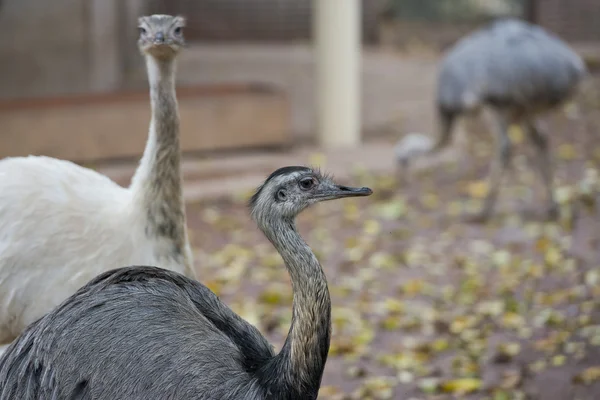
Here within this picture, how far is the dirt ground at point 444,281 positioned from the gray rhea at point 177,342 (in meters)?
1.77

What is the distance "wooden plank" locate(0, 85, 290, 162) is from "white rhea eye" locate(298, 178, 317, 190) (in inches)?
228

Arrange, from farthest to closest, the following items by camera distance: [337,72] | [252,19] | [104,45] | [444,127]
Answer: [252,19]
[104,45]
[337,72]
[444,127]

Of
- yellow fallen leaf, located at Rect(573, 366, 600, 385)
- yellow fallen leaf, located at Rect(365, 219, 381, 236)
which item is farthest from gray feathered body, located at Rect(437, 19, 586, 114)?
yellow fallen leaf, located at Rect(573, 366, 600, 385)

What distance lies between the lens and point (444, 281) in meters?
6.27

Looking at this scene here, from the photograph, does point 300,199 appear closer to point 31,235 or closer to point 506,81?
point 31,235

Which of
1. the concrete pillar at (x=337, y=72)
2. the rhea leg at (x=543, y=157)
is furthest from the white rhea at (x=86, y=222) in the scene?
→ the concrete pillar at (x=337, y=72)

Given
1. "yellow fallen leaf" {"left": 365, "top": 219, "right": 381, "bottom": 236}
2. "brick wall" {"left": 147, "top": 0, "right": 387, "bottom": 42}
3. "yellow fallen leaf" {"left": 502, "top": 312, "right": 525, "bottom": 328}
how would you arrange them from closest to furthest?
"yellow fallen leaf" {"left": 502, "top": 312, "right": 525, "bottom": 328}
"yellow fallen leaf" {"left": 365, "top": 219, "right": 381, "bottom": 236}
"brick wall" {"left": 147, "top": 0, "right": 387, "bottom": 42}

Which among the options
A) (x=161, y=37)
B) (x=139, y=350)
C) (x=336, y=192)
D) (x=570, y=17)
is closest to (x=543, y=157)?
(x=161, y=37)

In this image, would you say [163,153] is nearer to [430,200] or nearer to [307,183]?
[307,183]

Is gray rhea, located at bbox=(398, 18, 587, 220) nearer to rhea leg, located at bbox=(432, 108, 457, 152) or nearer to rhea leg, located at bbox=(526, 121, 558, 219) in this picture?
rhea leg, located at bbox=(526, 121, 558, 219)

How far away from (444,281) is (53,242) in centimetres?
324

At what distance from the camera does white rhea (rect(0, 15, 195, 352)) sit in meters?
3.53

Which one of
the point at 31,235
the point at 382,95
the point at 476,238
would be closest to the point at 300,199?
the point at 31,235

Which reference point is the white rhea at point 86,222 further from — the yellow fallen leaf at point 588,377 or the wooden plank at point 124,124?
the wooden plank at point 124,124
